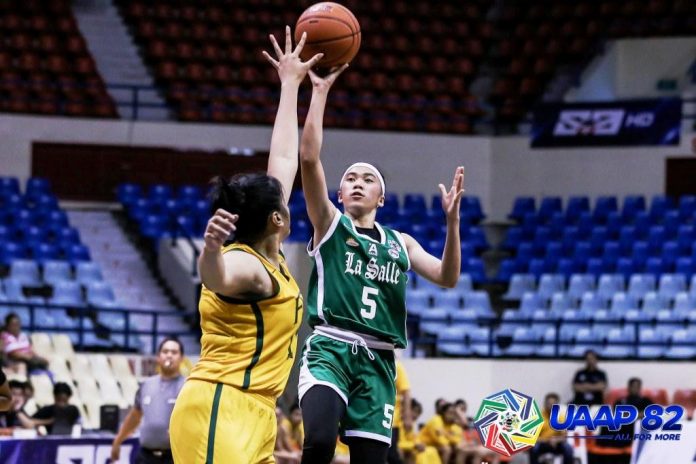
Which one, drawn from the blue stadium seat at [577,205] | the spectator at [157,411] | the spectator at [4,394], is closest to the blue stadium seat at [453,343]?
the blue stadium seat at [577,205]

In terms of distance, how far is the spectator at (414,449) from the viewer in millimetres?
14477

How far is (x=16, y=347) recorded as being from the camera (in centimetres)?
1495

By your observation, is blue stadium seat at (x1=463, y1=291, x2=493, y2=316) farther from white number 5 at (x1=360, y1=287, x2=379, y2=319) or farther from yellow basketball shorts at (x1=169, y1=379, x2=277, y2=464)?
yellow basketball shorts at (x1=169, y1=379, x2=277, y2=464)

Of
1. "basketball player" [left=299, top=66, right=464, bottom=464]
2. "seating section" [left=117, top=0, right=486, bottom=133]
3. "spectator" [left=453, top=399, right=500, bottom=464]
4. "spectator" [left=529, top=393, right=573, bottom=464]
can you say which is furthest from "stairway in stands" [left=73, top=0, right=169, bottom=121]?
"basketball player" [left=299, top=66, right=464, bottom=464]

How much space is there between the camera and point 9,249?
18406mm

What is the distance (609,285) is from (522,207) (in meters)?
3.45

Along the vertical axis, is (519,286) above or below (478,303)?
above

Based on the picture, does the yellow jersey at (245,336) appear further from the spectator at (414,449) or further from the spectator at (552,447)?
the spectator at (552,447)

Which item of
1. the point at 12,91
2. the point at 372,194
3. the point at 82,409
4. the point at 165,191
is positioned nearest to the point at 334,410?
the point at 372,194

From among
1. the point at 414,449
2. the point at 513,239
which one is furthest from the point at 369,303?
the point at 513,239

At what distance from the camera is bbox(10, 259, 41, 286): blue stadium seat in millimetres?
17891

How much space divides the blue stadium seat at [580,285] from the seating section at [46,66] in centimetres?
771

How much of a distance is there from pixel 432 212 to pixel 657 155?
→ 393cm

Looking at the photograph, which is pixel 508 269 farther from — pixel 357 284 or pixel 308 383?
pixel 308 383
